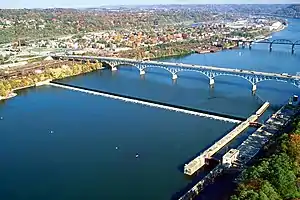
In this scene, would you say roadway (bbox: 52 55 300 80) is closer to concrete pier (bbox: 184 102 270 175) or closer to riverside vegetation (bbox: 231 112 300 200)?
concrete pier (bbox: 184 102 270 175)

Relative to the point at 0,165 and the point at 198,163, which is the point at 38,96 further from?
the point at 198,163

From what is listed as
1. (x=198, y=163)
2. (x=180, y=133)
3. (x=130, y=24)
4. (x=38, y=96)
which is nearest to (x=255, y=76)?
(x=180, y=133)

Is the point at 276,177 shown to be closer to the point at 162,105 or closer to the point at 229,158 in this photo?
the point at 229,158

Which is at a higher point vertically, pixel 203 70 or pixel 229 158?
pixel 203 70

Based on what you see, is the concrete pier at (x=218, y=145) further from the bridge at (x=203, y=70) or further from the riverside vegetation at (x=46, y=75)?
the riverside vegetation at (x=46, y=75)

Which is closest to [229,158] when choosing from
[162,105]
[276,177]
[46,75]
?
[276,177]

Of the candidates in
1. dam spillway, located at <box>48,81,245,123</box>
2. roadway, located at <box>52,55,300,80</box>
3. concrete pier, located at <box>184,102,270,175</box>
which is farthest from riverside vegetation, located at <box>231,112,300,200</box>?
roadway, located at <box>52,55,300,80</box>
